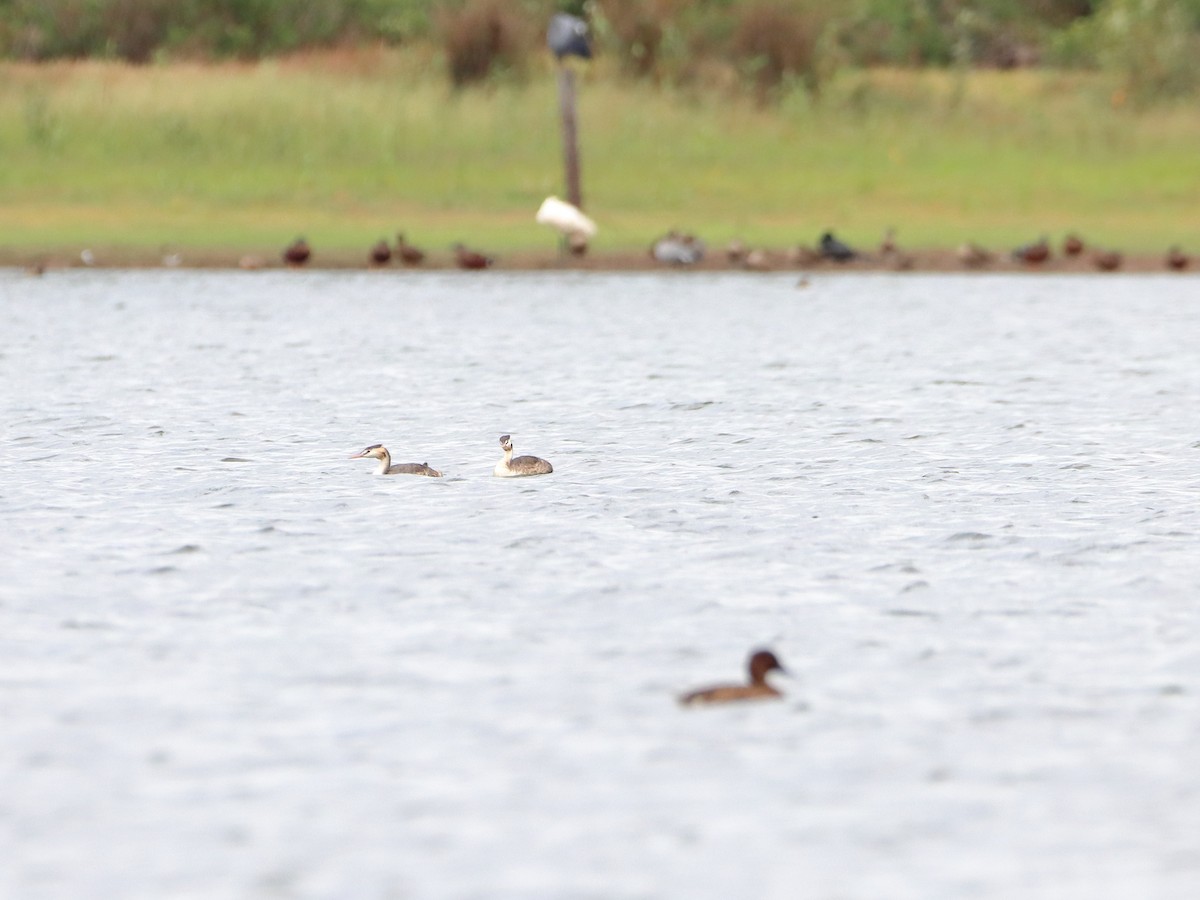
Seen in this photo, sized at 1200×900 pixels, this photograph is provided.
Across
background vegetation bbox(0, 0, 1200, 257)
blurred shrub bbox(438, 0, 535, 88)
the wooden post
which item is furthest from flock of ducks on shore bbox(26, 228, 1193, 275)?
blurred shrub bbox(438, 0, 535, 88)

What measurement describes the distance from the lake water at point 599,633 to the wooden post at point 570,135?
1404cm

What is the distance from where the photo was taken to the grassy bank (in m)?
40.3

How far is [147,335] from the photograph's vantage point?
2870 centimetres

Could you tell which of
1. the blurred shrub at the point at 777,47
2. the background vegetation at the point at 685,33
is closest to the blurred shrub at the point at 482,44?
the background vegetation at the point at 685,33

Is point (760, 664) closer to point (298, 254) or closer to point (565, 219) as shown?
point (565, 219)

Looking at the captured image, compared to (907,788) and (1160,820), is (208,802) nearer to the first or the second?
(907,788)

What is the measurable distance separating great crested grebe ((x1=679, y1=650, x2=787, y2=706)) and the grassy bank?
2759cm

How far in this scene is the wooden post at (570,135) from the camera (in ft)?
126

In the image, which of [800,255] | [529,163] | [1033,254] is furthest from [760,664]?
[529,163]

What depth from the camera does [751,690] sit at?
34.5 feet

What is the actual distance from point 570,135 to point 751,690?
2883cm

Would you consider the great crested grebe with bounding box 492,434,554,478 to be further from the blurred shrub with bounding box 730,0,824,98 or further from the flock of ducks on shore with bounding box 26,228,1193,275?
the blurred shrub with bounding box 730,0,824,98

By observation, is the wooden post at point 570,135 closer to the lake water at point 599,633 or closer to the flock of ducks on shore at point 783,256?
the flock of ducks on shore at point 783,256

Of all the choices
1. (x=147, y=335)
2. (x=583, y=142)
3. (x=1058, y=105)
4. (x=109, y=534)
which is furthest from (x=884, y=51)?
(x=109, y=534)
